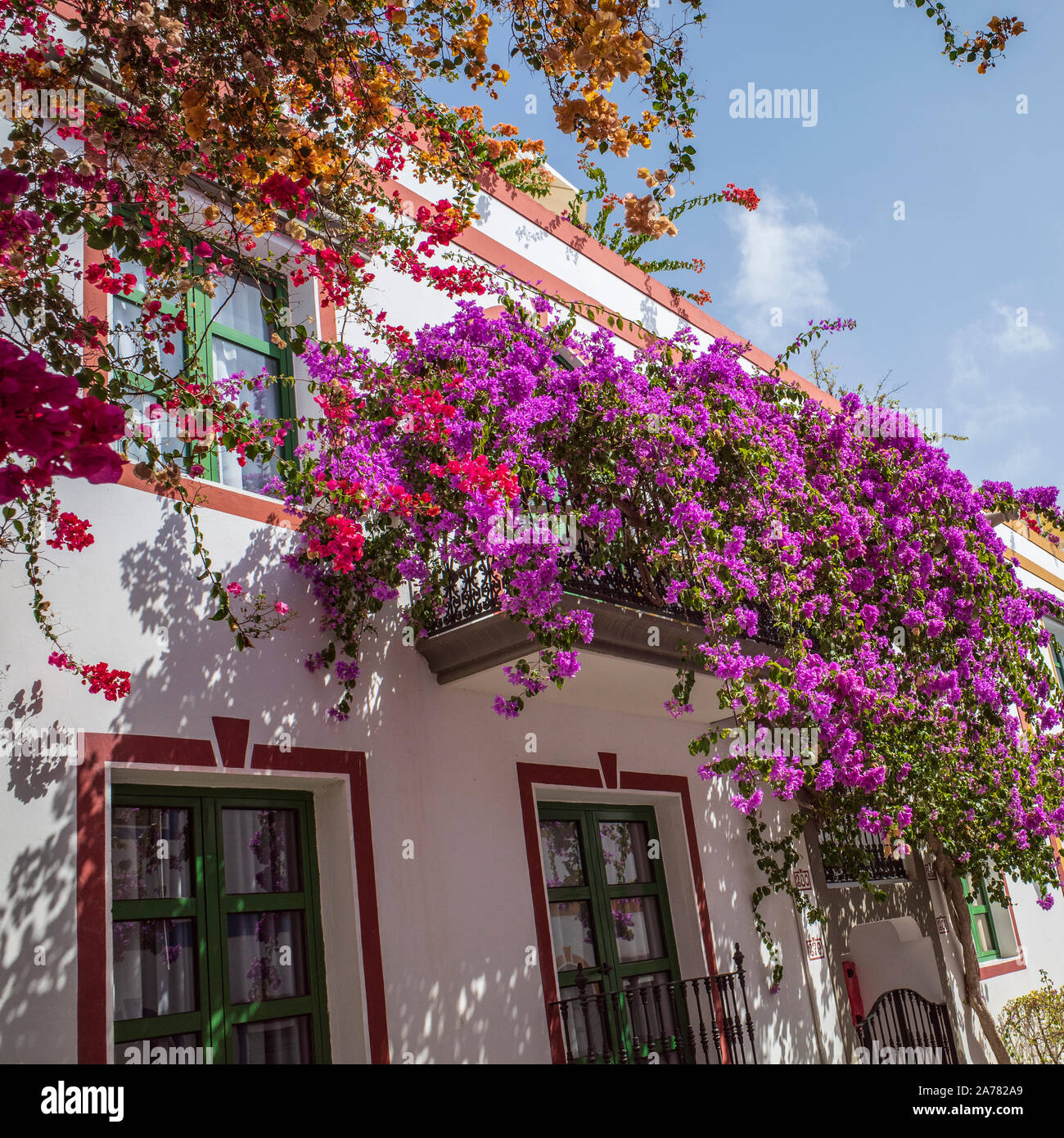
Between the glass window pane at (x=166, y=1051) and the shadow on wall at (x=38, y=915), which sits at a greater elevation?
the shadow on wall at (x=38, y=915)

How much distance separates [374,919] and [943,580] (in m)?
5.76

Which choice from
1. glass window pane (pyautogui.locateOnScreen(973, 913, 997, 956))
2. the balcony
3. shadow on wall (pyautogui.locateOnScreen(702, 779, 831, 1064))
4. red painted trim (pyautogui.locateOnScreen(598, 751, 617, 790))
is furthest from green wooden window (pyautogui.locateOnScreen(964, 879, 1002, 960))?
the balcony

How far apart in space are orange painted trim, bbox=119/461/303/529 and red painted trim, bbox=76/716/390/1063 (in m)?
1.13

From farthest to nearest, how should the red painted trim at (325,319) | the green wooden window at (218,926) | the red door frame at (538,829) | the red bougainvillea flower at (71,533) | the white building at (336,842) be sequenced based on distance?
the red painted trim at (325,319), the red door frame at (538,829), the green wooden window at (218,926), the red bougainvillea flower at (71,533), the white building at (336,842)

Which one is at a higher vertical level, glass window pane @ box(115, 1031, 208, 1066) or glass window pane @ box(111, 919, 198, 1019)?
glass window pane @ box(111, 919, 198, 1019)

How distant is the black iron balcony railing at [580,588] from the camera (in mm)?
5934

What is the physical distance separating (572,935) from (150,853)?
2970mm

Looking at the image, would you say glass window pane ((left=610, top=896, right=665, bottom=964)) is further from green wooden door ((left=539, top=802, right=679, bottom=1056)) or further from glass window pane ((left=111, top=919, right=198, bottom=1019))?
glass window pane ((left=111, top=919, right=198, bottom=1019))

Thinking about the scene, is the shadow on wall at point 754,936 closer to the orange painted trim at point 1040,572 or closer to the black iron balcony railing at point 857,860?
the black iron balcony railing at point 857,860

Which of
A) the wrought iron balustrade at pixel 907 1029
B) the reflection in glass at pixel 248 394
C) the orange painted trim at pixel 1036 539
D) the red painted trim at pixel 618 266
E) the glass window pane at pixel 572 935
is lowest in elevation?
the wrought iron balustrade at pixel 907 1029

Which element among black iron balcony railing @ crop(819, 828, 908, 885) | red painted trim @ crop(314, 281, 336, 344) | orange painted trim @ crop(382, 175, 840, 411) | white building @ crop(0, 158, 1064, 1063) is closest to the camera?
white building @ crop(0, 158, 1064, 1063)

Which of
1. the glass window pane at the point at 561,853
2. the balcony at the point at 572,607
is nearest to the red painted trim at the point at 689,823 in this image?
the glass window pane at the point at 561,853

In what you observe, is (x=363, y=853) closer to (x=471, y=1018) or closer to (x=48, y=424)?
(x=471, y=1018)

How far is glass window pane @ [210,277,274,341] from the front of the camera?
6.18 meters
